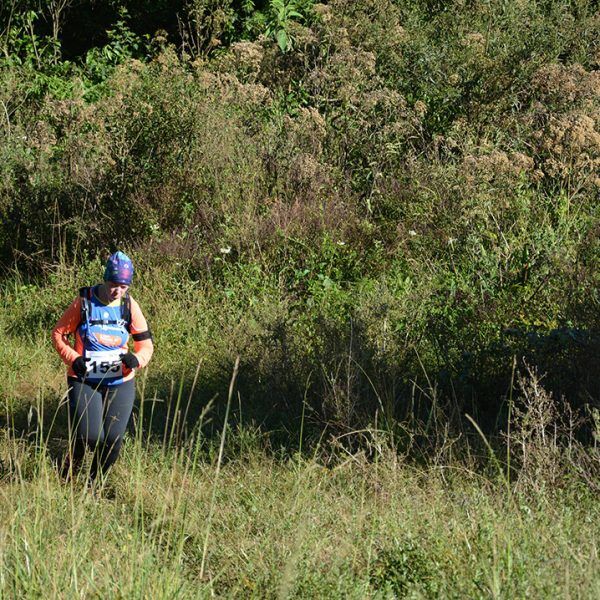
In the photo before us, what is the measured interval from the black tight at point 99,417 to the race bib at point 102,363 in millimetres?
86

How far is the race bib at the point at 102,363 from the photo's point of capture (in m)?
5.85

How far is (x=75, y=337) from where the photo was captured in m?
5.95

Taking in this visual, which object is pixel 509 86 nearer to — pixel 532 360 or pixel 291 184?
pixel 291 184

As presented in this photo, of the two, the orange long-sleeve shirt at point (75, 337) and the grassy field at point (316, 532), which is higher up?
the orange long-sleeve shirt at point (75, 337)

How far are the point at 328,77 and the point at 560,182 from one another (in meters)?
2.97

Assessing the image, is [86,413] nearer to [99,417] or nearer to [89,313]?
[99,417]

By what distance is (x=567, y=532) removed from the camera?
4.45 m

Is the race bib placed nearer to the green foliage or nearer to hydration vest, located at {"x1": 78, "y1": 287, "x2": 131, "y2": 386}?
hydration vest, located at {"x1": 78, "y1": 287, "x2": 131, "y2": 386}

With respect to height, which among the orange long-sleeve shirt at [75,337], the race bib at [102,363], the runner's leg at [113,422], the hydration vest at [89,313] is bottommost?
the runner's leg at [113,422]

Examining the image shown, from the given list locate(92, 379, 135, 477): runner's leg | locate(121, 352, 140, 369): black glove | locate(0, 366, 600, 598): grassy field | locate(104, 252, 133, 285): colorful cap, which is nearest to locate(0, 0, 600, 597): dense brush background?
locate(0, 366, 600, 598): grassy field

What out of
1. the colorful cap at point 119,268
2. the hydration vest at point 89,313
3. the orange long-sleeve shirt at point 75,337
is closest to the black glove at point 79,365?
the orange long-sleeve shirt at point 75,337

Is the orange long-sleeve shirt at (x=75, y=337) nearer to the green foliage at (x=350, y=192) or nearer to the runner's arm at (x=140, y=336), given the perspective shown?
the runner's arm at (x=140, y=336)

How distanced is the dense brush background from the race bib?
0.37 m

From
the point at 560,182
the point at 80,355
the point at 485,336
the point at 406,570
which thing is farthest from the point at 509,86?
the point at 406,570
